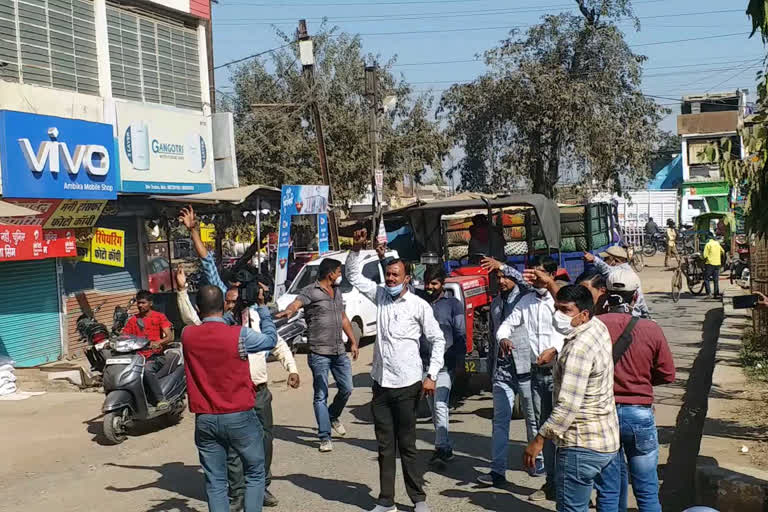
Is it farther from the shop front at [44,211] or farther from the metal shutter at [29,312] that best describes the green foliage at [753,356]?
the metal shutter at [29,312]

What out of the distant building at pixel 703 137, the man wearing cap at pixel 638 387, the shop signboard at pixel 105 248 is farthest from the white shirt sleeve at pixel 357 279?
the distant building at pixel 703 137

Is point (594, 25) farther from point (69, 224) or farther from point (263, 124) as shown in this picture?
point (69, 224)

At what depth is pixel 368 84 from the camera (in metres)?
23.0

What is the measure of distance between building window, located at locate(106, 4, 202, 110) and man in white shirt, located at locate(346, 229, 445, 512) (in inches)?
469

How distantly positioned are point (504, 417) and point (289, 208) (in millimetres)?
10733

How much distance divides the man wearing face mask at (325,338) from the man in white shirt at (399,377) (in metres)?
1.91

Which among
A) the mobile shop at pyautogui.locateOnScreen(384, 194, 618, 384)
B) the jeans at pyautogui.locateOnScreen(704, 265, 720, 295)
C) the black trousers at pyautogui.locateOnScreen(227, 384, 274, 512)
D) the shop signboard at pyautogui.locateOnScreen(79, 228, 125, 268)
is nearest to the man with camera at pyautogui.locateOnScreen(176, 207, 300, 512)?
the black trousers at pyautogui.locateOnScreen(227, 384, 274, 512)

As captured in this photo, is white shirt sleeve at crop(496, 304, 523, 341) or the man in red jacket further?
white shirt sleeve at crop(496, 304, 523, 341)

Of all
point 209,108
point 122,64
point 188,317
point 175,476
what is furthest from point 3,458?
point 209,108

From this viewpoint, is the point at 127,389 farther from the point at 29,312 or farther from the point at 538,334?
the point at 29,312

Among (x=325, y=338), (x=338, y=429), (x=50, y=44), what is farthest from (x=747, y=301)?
(x=50, y=44)

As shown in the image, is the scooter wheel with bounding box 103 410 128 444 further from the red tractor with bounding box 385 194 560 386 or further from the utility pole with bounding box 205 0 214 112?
the utility pole with bounding box 205 0 214 112

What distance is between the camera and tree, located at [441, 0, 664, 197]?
2931 centimetres

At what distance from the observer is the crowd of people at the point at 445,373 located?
4.80 meters
